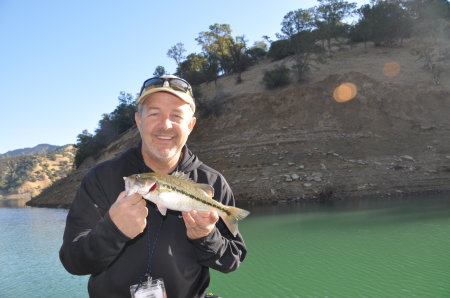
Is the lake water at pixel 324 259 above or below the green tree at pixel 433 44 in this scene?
below

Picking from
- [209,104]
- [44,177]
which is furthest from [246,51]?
[44,177]

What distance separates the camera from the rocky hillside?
143250mm

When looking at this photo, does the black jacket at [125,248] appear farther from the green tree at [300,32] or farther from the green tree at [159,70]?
the green tree at [159,70]

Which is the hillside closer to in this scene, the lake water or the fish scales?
the lake water

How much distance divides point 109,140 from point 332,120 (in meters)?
52.9

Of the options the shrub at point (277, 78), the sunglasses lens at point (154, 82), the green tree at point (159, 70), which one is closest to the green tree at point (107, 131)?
the green tree at point (159, 70)

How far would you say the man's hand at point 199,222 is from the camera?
3.57 meters

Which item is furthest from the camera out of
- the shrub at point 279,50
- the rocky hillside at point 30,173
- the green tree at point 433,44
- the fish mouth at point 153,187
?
the rocky hillside at point 30,173

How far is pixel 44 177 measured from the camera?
157125mm

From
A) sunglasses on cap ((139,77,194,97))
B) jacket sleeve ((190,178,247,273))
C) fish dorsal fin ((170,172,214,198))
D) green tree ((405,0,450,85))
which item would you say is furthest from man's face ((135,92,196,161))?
green tree ((405,0,450,85))

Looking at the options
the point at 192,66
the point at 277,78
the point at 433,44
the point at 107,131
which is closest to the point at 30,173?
the point at 107,131

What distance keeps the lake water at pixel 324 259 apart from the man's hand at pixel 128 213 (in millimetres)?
10054

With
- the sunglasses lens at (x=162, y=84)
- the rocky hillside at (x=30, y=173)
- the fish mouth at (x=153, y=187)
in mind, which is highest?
the sunglasses lens at (x=162, y=84)

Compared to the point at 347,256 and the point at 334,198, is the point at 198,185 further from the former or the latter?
the point at 334,198
